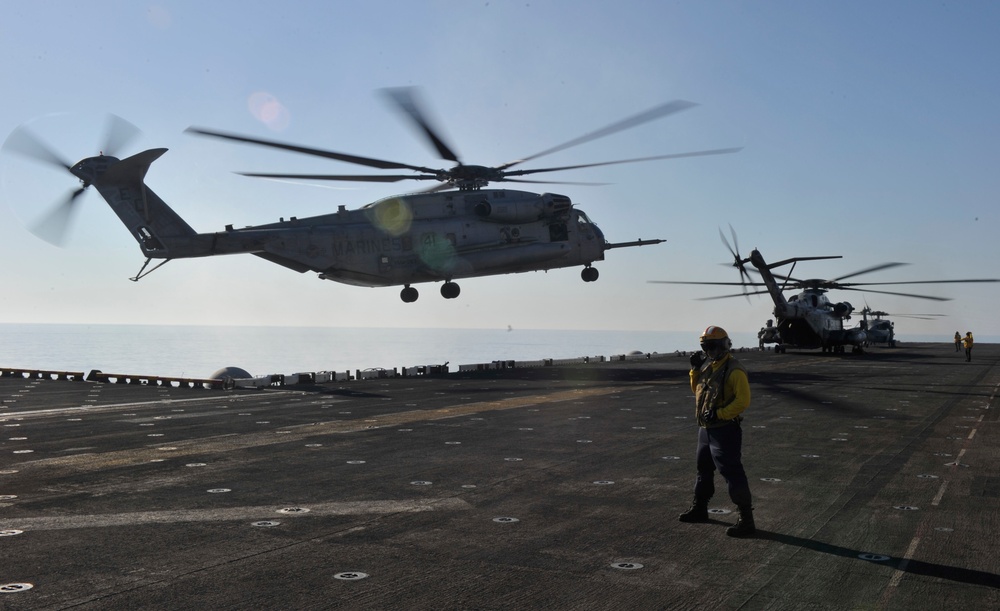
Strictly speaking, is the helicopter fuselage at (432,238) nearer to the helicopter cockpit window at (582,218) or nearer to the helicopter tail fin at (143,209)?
the helicopter cockpit window at (582,218)

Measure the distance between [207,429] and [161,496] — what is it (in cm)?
728

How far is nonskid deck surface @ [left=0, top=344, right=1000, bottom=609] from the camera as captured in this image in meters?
6.75

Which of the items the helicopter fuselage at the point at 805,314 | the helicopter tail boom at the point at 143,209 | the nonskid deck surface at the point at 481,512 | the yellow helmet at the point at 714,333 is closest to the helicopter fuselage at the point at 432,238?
the helicopter tail boom at the point at 143,209

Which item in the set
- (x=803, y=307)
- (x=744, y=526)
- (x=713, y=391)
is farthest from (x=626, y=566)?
(x=803, y=307)

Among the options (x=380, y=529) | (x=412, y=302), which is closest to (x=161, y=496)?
(x=380, y=529)

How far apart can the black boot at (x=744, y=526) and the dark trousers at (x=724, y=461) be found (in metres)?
0.07

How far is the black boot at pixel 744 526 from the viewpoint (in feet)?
28.3

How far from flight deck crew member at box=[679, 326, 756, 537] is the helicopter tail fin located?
30725 mm

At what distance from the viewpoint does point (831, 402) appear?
77.8ft

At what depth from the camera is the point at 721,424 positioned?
901 cm

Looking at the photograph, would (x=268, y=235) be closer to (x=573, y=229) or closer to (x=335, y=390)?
(x=335, y=390)

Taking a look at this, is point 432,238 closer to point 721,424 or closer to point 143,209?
point 143,209

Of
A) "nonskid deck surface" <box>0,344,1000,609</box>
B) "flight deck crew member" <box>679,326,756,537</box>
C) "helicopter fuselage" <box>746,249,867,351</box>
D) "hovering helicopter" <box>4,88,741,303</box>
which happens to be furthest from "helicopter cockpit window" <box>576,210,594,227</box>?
"flight deck crew member" <box>679,326,756,537</box>

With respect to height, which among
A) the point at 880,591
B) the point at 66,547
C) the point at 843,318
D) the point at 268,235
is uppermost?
the point at 268,235
